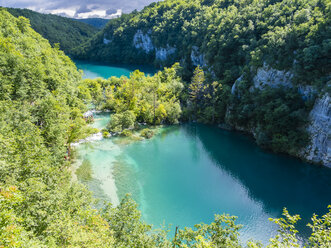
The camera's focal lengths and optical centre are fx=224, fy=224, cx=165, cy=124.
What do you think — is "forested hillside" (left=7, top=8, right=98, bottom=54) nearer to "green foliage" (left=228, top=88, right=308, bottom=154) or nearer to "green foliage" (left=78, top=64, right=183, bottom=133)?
"green foliage" (left=78, top=64, right=183, bottom=133)

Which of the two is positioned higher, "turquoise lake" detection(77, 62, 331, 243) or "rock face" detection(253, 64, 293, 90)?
"rock face" detection(253, 64, 293, 90)

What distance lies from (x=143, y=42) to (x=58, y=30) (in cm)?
8641

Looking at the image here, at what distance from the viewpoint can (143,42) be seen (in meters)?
130

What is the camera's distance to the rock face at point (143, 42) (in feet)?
415

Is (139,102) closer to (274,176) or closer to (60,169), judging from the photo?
(60,169)

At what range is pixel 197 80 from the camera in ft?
187

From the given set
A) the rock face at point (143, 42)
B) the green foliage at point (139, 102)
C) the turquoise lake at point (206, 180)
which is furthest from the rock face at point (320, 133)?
the rock face at point (143, 42)

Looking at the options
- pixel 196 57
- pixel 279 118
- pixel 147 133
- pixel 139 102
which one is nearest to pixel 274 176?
pixel 279 118

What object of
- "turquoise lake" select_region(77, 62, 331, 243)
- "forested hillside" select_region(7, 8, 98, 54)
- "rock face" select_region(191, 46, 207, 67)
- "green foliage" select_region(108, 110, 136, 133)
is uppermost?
"forested hillside" select_region(7, 8, 98, 54)

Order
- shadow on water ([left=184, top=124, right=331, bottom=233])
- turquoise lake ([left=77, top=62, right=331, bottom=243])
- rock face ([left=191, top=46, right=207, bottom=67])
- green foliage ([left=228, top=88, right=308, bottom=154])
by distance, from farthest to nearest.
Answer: rock face ([left=191, top=46, right=207, bottom=67]), green foliage ([left=228, top=88, right=308, bottom=154]), shadow on water ([left=184, top=124, right=331, bottom=233]), turquoise lake ([left=77, top=62, right=331, bottom=243])

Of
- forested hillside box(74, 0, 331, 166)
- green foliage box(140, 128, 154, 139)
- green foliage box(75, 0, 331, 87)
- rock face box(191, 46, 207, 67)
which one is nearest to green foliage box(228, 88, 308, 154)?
forested hillside box(74, 0, 331, 166)

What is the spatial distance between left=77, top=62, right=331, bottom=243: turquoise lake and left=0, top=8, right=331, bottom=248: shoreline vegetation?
8.54ft

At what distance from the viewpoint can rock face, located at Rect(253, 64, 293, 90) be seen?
40562 millimetres

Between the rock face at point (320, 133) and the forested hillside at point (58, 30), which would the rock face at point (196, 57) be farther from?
the forested hillside at point (58, 30)
